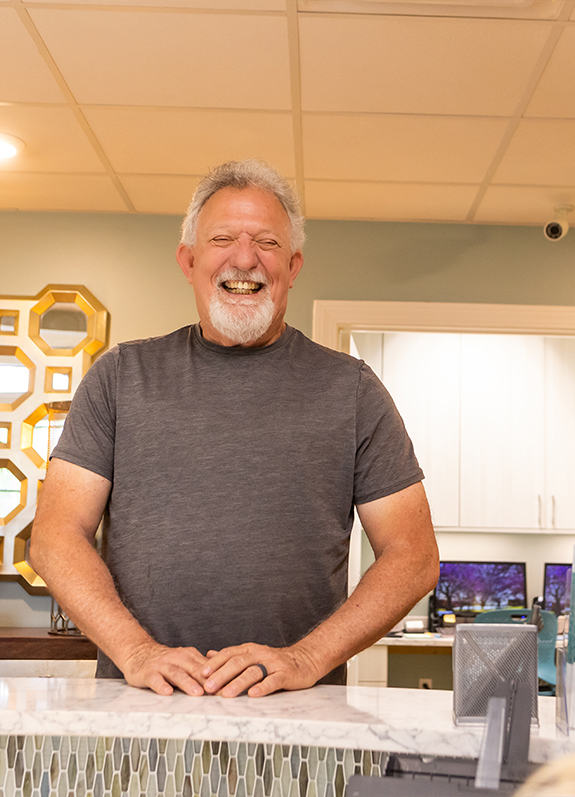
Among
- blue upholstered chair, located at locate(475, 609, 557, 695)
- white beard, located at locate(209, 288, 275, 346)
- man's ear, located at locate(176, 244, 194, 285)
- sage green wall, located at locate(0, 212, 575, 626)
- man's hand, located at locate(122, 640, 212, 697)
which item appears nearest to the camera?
man's hand, located at locate(122, 640, 212, 697)

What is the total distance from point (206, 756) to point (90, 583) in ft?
1.44

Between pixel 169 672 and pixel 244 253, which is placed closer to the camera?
pixel 169 672

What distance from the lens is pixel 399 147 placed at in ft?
8.63

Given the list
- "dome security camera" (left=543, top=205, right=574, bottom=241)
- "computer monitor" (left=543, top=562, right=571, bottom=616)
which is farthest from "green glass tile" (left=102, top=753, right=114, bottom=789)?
"computer monitor" (left=543, top=562, right=571, bottom=616)

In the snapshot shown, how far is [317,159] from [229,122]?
0.39 m

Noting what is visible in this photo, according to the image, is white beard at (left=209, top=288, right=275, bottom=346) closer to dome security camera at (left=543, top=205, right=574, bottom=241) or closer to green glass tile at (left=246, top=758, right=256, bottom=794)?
green glass tile at (left=246, top=758, right=256, bottom=794)

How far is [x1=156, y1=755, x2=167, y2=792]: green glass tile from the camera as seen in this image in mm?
854

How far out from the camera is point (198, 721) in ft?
2.72

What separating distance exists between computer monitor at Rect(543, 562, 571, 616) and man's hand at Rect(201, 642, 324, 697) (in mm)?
4284

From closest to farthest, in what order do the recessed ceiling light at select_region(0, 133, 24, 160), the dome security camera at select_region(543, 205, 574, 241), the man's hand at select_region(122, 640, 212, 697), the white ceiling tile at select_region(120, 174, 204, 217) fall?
the man's hand at select_region(122, 640, 212, 697) → the recessed ceiling light at select_region(0, 133, 24, 160) → the white ceiling tile at select_region(120, 174, 204, 217) → the dome security camera at select_region(543, 205, 574, 241)

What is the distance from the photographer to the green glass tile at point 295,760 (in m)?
0.85

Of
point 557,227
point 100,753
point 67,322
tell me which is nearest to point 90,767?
point 100,753

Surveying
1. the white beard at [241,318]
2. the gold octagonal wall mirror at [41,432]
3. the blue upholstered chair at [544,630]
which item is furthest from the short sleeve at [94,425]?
the blue upholstered chair at [544,630]

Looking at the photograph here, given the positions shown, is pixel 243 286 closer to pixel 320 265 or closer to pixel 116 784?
pixel 116 784
